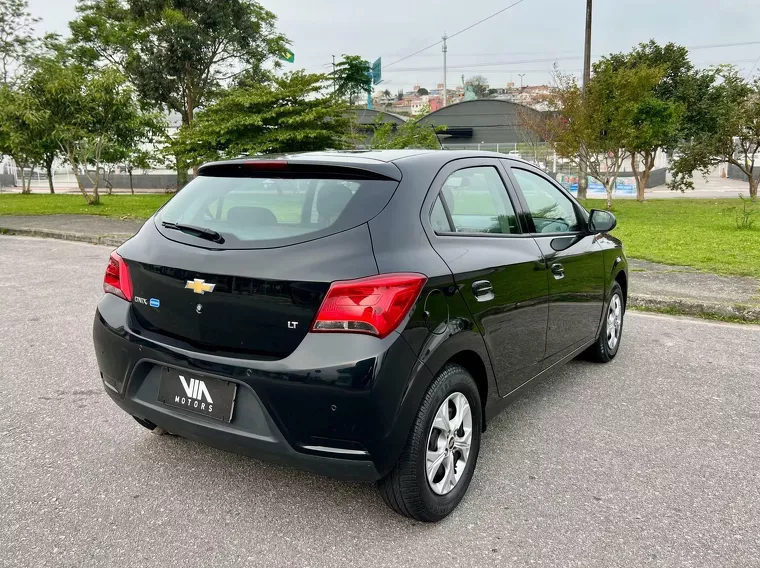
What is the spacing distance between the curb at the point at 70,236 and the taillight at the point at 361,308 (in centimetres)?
942

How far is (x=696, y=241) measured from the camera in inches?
440

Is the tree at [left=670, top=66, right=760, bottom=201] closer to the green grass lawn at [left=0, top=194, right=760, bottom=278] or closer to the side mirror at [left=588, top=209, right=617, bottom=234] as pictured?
the green grass lawn at [left=0, top=194, right=760, bottom=278]

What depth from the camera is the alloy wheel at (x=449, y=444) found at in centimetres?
262

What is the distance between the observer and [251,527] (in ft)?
8.54

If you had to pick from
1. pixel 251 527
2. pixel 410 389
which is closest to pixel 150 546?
pixel 251 527

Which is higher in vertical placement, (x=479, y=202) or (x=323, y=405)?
(x=479, y=202)

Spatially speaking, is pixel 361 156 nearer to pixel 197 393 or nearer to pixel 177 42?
pixel 197 393

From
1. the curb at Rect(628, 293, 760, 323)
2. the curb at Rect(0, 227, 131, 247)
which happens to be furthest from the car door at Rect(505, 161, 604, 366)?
the curb at Rect(0, 227, 131, 247)

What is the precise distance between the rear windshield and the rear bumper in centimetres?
49

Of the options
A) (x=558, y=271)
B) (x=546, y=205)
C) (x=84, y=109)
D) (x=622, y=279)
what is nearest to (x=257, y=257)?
(x=558, y=271)

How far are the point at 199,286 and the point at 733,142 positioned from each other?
23754 mm

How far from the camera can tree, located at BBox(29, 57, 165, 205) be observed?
58.0 feet

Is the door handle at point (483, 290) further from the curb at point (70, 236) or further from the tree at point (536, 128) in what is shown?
the tree at point (536, 128)

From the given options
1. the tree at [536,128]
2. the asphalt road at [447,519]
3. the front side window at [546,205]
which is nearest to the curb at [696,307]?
the asphalt road at [447,519]
